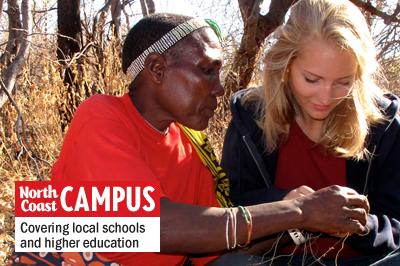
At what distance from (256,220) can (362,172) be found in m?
0.67

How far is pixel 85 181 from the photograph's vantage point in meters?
1.88

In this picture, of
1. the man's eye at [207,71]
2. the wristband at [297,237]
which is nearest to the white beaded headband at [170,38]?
the man's eye at [207,71]

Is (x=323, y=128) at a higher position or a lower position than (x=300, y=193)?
higher

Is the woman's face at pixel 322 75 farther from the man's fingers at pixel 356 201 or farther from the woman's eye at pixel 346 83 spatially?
the man's fingers at pixel 356 201

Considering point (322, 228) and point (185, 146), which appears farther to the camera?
point (185, 146)

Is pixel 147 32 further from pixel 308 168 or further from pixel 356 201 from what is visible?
pixel 356 201

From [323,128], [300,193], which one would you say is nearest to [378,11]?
[323,128]

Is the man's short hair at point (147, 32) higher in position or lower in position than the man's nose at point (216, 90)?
higher

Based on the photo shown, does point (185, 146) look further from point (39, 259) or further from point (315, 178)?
point (39, 259)

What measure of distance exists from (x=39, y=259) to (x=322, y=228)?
0.88 m

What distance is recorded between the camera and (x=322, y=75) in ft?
6.95

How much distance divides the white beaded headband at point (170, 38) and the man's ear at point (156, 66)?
0.9 inches

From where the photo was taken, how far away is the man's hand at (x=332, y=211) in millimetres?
1803

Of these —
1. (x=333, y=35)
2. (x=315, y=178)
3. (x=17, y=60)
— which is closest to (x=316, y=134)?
(x=315, y=178)
